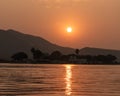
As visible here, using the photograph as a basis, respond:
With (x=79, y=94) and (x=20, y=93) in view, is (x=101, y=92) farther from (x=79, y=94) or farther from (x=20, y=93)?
(x=20, y=93)

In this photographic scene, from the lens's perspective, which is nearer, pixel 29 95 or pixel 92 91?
pixel 29 95

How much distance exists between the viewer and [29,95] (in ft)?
151

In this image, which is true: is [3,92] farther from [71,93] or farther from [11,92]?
[71,93]

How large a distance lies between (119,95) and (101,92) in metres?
3.13

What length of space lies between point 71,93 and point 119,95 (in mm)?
4669

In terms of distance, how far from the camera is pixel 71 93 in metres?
48.8

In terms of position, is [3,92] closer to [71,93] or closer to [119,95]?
[71,93]

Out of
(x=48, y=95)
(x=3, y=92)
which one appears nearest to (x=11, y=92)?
(x=3, y=92)

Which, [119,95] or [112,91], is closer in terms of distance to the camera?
[119,95]

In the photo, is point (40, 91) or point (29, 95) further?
point (40, 91)

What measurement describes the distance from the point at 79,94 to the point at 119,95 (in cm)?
361

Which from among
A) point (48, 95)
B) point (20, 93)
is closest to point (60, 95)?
point (48, 95)

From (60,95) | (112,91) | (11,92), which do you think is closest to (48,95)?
(60,95)

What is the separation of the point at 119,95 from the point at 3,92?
10203 millimetres
